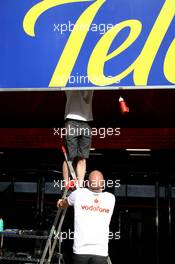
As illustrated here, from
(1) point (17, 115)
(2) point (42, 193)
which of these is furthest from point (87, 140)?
(2) point (42, 193)

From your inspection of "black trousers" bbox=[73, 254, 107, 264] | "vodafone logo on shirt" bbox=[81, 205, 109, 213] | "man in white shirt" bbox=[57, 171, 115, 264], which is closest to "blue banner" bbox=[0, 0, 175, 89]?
"man in white shirt" bbox=[57, 171, 115, 264]

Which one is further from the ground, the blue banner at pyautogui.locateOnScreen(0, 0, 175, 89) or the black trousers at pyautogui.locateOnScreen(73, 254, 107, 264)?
the blue banner at pyautogui.locateOnScreen(0, 0, 175, 89)

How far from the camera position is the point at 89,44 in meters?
4.54

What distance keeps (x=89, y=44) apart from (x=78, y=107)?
0.61 m

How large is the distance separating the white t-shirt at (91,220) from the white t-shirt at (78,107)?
874 mm

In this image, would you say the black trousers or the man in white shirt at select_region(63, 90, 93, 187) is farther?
the man in white shirt at select_region(63, 90, 93, 187)

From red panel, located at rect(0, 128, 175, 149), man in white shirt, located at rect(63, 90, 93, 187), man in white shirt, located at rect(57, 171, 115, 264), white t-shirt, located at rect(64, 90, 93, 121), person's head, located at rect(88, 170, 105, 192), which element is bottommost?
man in white shirt, located at rect(57, 171, 115, 264)

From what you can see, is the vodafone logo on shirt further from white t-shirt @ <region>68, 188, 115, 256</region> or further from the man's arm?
the man's arm

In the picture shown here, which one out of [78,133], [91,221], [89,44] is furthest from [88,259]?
[89,44]

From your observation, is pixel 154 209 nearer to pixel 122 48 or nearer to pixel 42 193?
pixel 42 193

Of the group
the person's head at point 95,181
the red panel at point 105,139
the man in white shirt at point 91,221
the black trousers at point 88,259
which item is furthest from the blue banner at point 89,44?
the red panel at point 105,139

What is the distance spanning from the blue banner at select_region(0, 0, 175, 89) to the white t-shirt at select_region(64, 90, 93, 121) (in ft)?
1.32

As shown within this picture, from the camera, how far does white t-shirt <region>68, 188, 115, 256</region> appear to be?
3.97 m

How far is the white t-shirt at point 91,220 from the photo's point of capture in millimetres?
3975
